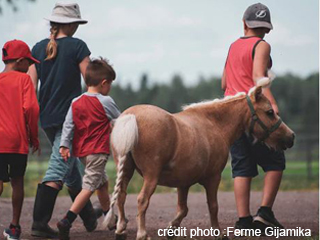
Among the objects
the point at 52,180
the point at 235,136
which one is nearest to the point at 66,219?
the point at 52,180

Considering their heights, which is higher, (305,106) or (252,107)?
(252,107)

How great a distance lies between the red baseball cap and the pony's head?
2.06 metres

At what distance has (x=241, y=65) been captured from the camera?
7570 millimetres

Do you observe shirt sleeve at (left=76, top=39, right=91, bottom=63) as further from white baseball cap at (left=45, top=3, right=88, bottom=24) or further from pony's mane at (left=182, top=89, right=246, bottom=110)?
pony's mane at (left=182, top=89, right=246, bottom=110)

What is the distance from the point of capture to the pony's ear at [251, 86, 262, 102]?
7.08 m

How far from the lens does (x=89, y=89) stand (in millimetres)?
6855

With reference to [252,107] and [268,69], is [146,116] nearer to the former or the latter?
[252,107]

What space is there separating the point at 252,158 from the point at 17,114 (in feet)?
7.81

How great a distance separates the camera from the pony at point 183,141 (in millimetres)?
6246

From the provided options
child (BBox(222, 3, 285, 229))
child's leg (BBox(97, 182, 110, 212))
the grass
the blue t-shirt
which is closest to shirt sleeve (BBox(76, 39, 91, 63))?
the blue t-shirt

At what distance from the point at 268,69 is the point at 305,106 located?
4498cm

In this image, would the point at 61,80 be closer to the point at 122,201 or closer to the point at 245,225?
the point at 122,201

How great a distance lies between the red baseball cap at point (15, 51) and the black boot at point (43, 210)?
3.91 feet

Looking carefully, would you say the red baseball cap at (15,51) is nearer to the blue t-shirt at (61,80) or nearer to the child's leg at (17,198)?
the blue t-shirt at (61,80)
